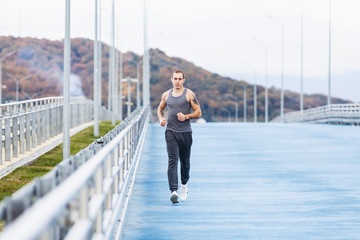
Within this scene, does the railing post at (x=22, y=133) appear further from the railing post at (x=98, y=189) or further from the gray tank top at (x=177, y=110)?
the railing post at (x=98, y=189)

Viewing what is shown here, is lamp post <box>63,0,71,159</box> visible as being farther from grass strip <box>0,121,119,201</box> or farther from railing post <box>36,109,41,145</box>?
railing post <box>36,109,41,145</box>

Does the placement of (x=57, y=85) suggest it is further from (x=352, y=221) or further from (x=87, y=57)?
(x=352, y=221)

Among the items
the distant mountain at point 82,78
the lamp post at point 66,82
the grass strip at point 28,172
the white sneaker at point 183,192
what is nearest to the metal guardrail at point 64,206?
the white sneaker at point 183,192

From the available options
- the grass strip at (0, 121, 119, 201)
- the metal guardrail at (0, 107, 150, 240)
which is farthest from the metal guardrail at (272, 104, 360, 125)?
the metal guardrail at (0, 107, 150, 240)

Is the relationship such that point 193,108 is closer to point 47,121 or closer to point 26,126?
point 26,126

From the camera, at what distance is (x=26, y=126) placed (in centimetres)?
2289

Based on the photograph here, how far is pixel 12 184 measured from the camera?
16.1 m

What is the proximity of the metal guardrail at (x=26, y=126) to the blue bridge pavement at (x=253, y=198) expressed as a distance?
3260mm

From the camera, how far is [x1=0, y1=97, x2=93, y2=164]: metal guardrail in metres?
19.5

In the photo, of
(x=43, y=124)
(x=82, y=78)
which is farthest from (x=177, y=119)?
(x=82, y=78)

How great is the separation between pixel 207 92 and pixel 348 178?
136356 millimetres

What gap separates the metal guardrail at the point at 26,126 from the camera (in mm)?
19469

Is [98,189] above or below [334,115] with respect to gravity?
below

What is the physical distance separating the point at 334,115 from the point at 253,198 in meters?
48.1
